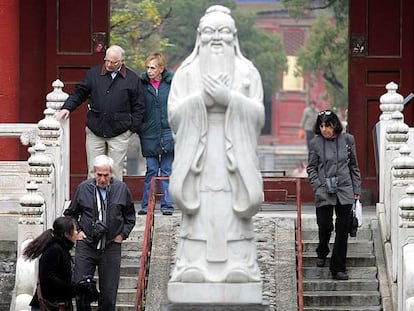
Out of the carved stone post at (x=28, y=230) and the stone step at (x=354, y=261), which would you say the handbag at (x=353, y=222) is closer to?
the stone step at (x=354, y=261)

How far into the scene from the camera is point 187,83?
16.7 m

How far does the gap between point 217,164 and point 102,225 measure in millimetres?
1751

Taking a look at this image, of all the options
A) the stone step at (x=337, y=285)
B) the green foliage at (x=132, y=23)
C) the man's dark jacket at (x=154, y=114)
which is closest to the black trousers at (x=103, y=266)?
the stone step at (x=337, y=285)

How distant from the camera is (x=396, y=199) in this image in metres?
19.5

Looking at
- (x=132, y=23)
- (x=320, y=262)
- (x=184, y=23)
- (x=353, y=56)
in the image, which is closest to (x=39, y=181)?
(x=320, y=262)

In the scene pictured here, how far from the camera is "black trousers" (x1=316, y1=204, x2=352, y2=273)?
19.7 metres

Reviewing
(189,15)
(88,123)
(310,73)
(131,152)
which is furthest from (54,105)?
(310,73)

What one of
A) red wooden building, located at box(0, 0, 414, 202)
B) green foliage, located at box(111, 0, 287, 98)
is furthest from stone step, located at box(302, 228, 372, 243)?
green foliage, located at box(111, 0, 287, 98)

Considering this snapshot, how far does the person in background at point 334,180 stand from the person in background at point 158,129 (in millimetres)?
2028

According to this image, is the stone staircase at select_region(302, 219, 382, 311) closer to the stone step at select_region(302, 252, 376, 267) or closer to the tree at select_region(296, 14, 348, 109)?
the stone step at select_region(302, 252, 376, 267)

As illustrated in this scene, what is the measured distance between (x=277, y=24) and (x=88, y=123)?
6129 centimetres

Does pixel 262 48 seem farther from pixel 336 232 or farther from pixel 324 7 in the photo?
pixel 336 232

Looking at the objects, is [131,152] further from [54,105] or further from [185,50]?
[54,105]

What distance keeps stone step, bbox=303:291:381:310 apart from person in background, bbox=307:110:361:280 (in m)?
0.32
